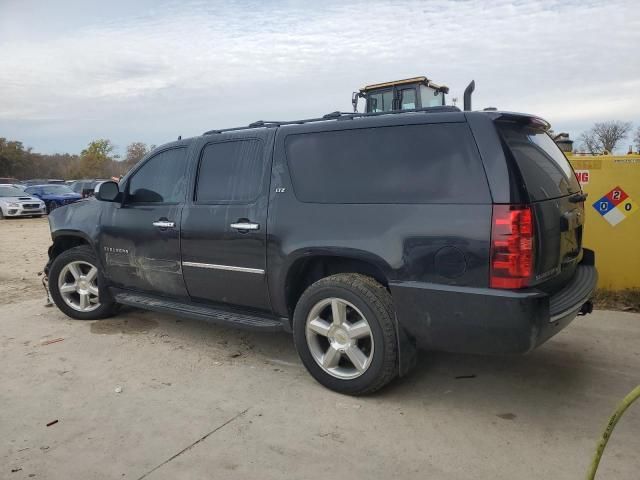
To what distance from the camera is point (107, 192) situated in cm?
490

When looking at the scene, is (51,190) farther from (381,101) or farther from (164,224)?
(164,224)

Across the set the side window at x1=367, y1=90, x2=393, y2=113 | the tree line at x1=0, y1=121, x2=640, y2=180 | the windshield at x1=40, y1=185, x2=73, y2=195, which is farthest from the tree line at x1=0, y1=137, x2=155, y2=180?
the side window at x1=367, y1=90, x2=393, y2=113

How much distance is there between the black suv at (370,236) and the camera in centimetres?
300

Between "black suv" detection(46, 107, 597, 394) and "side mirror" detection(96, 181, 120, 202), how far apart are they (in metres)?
0.03

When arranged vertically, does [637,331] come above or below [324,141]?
below

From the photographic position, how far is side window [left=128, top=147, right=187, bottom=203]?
4.63 metres

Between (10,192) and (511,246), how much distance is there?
961 inches

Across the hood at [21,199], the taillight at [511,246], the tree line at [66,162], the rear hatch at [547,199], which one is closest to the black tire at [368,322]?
the taillight at [511,246]

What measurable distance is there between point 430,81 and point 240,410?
11330 mm

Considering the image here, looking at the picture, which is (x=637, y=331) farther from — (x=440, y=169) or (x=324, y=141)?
(x=324, y=141)

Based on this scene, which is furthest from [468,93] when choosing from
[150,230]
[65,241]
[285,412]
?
[65,241]


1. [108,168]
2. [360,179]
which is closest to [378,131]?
[360,179]

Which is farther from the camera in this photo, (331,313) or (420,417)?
(331,313)

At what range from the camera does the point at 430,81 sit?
513 inches
